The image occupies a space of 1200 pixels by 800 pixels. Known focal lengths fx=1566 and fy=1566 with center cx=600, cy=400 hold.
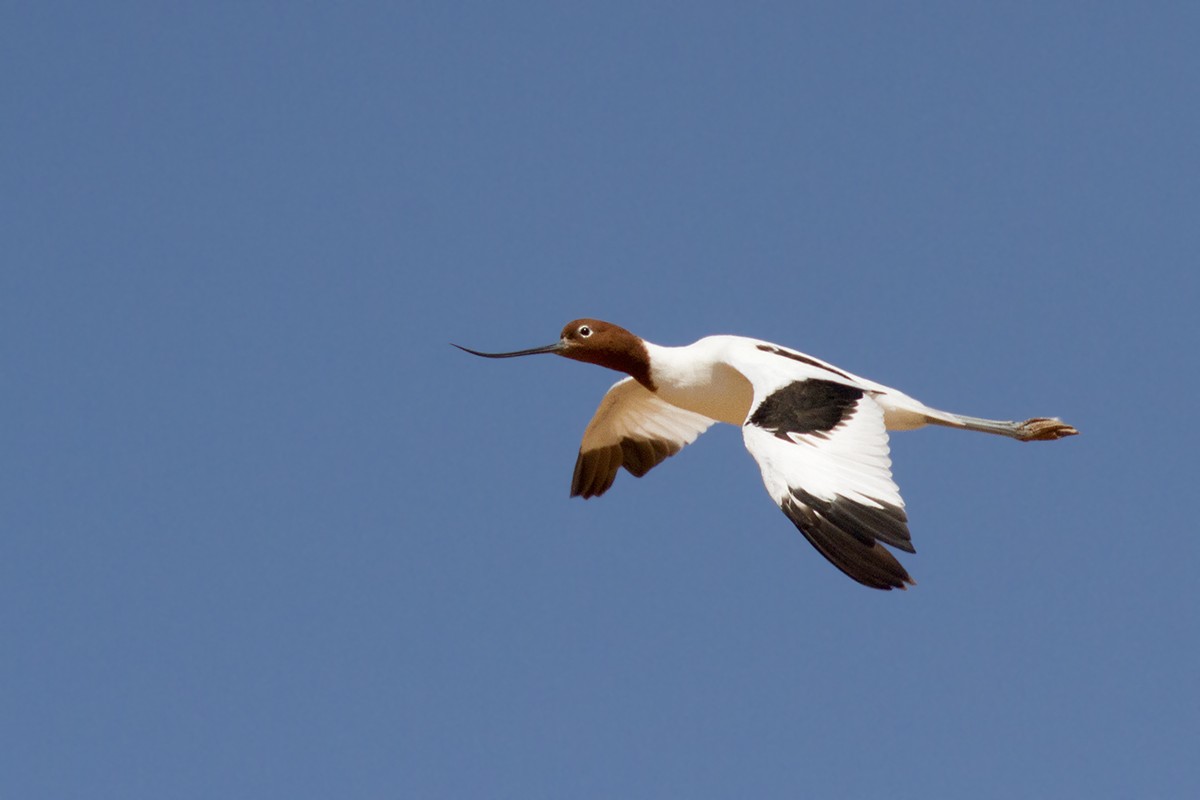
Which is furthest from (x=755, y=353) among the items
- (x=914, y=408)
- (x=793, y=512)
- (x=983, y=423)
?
(x=793, y=512)

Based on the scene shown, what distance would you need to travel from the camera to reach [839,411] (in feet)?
40.5

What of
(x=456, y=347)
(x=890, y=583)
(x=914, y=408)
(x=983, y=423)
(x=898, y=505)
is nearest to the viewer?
(x=890, y=583)

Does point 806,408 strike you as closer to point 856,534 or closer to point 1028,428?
point 856,534

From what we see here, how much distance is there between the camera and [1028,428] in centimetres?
1528

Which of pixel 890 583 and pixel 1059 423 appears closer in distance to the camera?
pixel 890 583

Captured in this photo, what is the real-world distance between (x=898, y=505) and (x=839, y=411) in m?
1.64

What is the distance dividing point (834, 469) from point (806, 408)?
1.14 metres

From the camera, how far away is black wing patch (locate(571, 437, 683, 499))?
1714 cm

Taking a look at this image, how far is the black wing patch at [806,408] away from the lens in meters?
12.0

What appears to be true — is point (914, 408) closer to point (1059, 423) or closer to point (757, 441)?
point (1059, 423)

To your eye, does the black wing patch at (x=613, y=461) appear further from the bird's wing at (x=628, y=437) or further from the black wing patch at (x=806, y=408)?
the black wing patch at (x=806, y=408)

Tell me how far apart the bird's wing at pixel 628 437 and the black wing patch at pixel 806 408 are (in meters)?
3.98

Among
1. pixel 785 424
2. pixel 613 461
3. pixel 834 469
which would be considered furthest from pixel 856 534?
pixel 613 461

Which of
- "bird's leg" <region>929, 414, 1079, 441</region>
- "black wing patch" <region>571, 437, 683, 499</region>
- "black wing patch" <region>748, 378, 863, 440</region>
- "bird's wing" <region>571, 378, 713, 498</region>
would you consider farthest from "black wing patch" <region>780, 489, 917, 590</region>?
"black wing patch" <region>571, 437, 683, 499</region>
